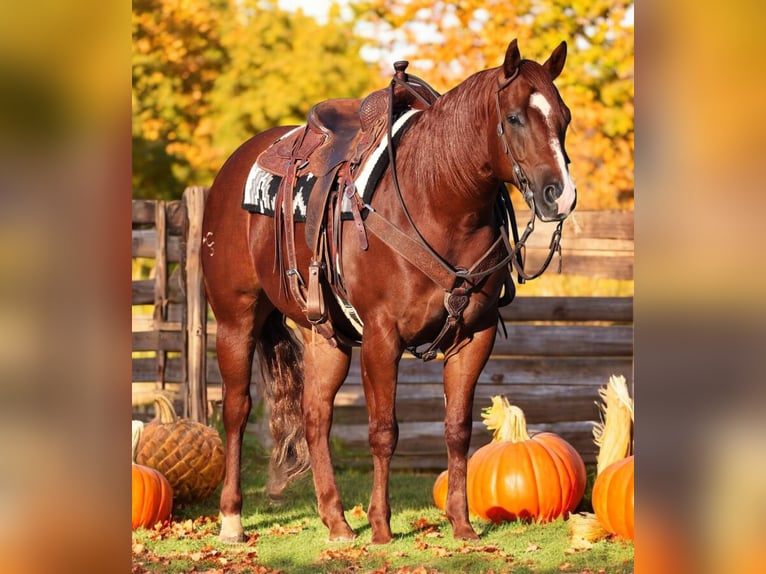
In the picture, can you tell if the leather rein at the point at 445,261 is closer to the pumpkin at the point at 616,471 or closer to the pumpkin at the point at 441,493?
the pumpkin at the point at 616,471

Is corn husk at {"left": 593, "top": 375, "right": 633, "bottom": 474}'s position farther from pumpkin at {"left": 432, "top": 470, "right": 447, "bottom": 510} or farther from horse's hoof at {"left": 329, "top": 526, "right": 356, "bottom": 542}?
horse's hoof at {"left": 329, "top": 526, "right": 356, "bottom": 542}

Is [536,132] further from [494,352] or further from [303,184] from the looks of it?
[494,352]

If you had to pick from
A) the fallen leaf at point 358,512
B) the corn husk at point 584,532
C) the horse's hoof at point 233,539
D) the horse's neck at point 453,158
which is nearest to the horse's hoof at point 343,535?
the horse's hoof at point 233,539

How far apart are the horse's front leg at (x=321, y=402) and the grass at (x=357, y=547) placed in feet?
0.97

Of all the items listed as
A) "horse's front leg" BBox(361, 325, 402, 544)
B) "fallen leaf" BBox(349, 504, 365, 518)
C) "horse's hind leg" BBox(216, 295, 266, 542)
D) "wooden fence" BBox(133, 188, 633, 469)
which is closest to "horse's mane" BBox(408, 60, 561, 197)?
"horse's front leg" BBox(361, 325, 402, 544)

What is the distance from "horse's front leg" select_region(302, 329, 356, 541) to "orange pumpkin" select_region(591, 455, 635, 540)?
1.38 m

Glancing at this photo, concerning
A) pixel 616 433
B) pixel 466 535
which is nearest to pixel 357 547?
pixel 466 535

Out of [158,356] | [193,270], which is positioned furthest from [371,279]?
[158,356]

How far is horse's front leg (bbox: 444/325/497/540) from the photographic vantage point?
15.8ft

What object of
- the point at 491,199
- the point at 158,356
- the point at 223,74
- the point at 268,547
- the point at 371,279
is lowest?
the point at 268,547
